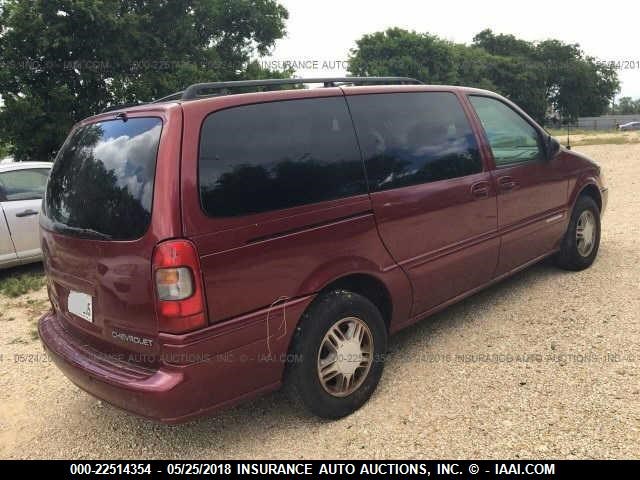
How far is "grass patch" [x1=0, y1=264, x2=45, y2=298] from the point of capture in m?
5.79

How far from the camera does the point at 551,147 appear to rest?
4477 millimetres

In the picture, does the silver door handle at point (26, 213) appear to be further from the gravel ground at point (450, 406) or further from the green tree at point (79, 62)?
the green tree at point (79, 62)

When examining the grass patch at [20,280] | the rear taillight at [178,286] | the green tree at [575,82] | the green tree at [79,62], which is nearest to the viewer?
the rear taillight at [178,286]

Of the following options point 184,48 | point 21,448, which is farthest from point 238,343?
point 184,48

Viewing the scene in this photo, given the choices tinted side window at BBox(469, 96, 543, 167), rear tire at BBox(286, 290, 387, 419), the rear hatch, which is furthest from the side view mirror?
the rear hatch

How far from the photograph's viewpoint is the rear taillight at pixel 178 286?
2254 mm

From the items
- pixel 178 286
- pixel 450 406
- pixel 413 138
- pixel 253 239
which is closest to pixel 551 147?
pixel 413 138

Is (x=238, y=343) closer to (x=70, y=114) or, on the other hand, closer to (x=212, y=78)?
(x=70, y=114)

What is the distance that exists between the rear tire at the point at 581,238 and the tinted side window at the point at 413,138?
166cm

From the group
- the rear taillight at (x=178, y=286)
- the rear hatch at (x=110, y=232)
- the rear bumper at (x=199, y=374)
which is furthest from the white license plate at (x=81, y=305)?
the rear taillight at (x=178, y=286)

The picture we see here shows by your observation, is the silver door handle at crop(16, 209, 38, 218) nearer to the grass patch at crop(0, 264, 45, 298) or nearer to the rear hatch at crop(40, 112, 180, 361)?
the grass patch at crop(0, 264, 45, 298)

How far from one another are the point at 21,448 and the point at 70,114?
36.1 ft

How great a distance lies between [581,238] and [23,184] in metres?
6.38
